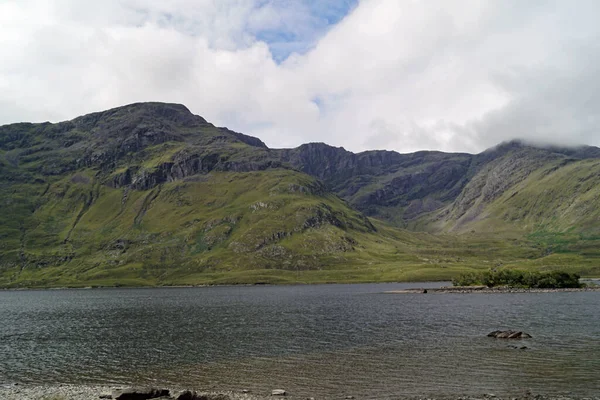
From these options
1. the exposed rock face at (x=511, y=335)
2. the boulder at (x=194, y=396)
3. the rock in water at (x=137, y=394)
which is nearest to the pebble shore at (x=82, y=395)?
the boulder at (x=194, y=396)

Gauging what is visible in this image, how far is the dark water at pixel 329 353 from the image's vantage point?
2082 inches

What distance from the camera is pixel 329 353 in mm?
71938

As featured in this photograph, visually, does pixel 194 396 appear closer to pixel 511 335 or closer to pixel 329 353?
pixel 329 353

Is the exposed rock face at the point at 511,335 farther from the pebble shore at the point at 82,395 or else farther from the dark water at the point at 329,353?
the pebble shore at the point at 82,395

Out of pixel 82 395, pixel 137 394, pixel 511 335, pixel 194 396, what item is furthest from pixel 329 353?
pixel 82 395

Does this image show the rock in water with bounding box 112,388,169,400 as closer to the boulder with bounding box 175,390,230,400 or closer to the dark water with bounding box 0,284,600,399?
the boulder with bounding box 175,390,230,400

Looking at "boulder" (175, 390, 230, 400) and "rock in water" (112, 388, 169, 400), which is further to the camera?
"rock in water" (112, 388, 169, 400)

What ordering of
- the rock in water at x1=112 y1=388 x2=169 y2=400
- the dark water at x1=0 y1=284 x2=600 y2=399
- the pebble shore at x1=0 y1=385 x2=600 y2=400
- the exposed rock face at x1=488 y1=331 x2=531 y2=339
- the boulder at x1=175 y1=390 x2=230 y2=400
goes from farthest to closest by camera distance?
1. the exposed rock face at x1=488 y1=331 x2=531 y2=339
2. the dark water at x1=0 y1=284 x2=600 y2=399
3. the rock in water at x1=112 y1=388 x2=169 y2=400
4. the boulder at x1=175 y1=390 x2=230 y2=400
5. the pebble shore at x1=0 y1=385 x2=600 y2=400

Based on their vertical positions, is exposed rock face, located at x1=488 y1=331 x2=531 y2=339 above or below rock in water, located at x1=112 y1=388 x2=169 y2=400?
below

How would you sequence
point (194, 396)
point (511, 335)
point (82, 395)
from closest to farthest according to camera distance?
point (194, 396)
point (82, 395)
point (511, 335)

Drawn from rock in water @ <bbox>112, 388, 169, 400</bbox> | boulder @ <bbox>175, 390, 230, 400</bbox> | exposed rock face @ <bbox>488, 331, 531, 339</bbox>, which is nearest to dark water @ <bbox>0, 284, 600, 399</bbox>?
exposed rock face @ <bbox>488, 331, 531, 339</bbox>

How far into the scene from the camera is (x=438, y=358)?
213 feet

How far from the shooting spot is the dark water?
52.9 meters

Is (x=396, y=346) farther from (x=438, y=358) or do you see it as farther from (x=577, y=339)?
(x=577, y=339)
